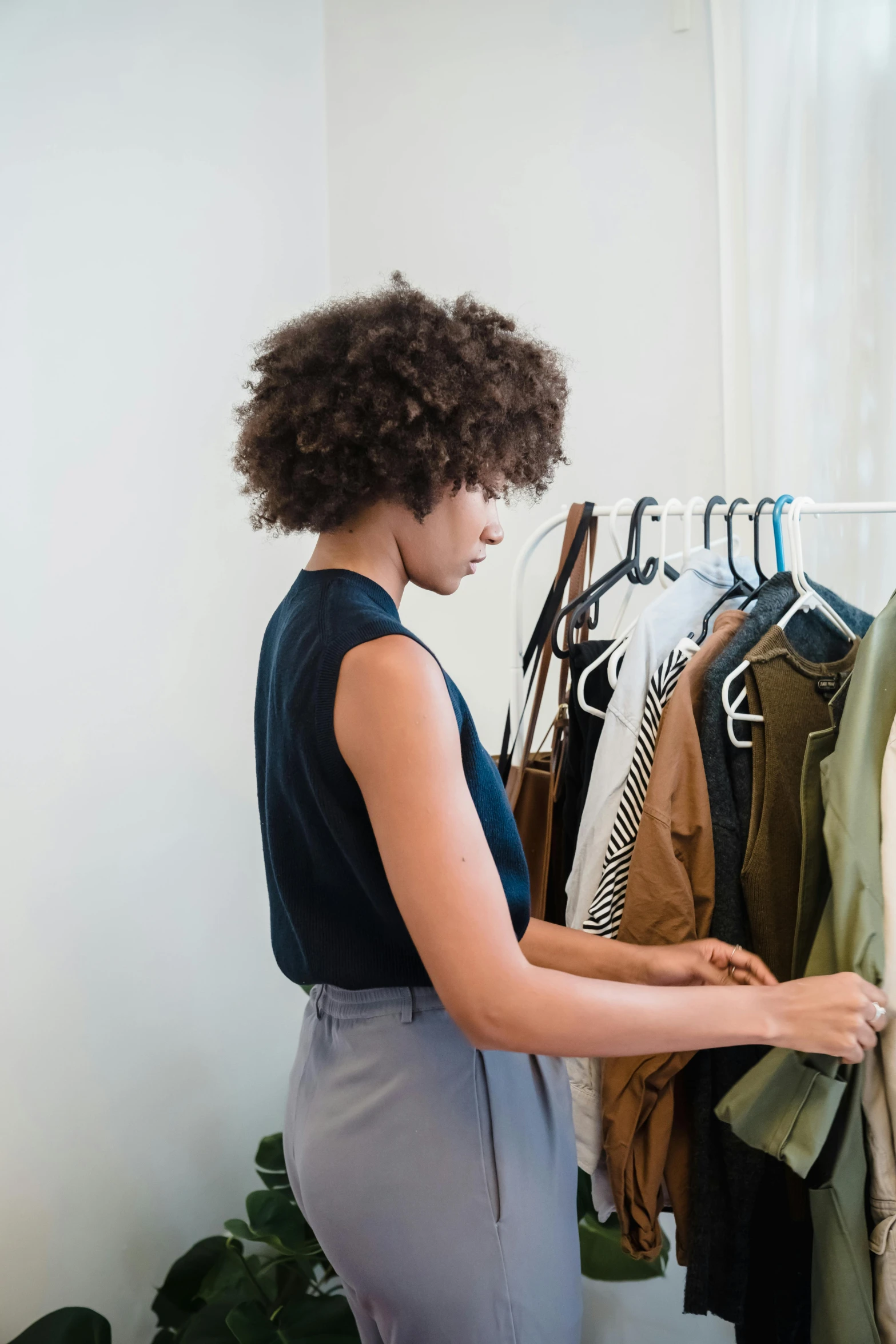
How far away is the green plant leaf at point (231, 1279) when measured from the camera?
1.48 metres

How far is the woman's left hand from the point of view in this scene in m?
0.94

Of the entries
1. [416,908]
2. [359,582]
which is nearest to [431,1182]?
[416,908]

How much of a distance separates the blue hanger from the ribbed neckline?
492 millimetres

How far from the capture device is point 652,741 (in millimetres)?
1060

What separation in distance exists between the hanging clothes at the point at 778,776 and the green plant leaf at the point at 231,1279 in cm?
101

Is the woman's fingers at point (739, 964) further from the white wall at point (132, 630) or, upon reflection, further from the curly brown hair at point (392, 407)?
the white wall at point (132, 630)

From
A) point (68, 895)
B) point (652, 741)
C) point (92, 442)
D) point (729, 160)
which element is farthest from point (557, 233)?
point (68, 895)

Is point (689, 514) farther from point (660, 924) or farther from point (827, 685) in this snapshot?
point (660, 924)

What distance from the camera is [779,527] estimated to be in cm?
112

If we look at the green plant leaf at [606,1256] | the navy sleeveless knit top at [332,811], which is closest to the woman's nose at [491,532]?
the navy sleeveless knit top at [332,811]

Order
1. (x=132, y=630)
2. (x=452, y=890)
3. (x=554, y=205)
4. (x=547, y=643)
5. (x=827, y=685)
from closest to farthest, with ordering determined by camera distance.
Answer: (x=452, y=890) < (x=827, y=685) < (x=547, y=643) < (x=132, y=630) < (x=554, y=205)

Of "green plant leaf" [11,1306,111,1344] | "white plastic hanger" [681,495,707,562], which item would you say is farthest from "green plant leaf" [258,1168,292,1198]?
"white plastic hanger" [681,495,707,562]

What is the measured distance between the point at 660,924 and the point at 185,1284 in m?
1.09

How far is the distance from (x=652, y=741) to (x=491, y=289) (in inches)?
47.7
